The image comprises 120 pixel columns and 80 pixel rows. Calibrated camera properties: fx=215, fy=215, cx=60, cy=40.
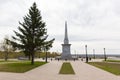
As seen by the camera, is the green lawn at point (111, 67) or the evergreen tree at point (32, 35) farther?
the evergreen tree at point (32, 35)

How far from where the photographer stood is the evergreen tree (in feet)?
119

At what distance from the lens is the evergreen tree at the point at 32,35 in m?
36.1

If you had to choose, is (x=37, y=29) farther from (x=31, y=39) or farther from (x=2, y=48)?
(x=2, y=48)

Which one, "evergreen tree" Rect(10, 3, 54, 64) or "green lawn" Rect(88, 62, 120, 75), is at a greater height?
"evergreen tree" Rect(10, 3, 54, 64)

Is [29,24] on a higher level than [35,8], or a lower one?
lower

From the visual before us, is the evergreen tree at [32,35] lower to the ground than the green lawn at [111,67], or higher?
higher

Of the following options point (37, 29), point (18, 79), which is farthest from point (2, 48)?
point (18, 79)

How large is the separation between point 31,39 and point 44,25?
360 centimetres

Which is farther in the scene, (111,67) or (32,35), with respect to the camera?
(32,35)

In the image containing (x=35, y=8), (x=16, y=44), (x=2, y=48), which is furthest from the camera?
(x=2, y=48)

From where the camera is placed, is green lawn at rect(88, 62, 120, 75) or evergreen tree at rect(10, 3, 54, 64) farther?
evergreen tree at rect(10, 3, 54, 64)

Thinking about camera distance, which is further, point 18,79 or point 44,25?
point 44,25

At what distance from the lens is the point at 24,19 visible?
37.1 meters

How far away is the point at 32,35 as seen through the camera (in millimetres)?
36844
